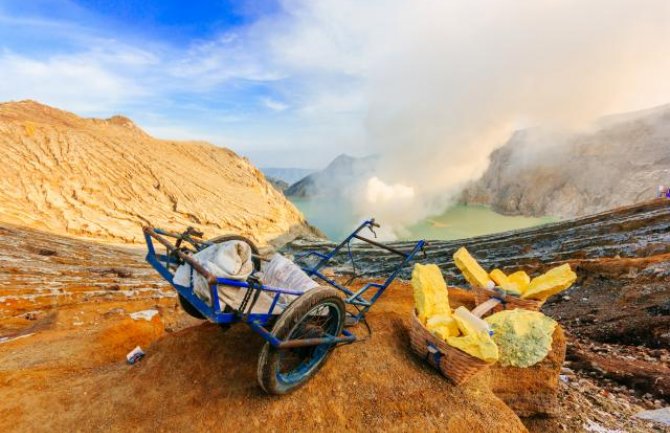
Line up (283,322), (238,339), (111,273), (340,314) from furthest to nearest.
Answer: (111,273)
(238,339)
(340,314)
(283,322)

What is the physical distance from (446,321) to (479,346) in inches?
21.2

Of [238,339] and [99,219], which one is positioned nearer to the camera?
[238,339]

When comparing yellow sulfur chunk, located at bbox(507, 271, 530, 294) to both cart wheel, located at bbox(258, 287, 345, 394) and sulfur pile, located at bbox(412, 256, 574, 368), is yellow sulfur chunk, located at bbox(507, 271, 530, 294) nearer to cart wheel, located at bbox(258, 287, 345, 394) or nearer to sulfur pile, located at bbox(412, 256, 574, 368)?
sulfur pile, located at bbox(412, 256, 574, 368)

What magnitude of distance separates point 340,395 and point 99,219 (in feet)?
92.3

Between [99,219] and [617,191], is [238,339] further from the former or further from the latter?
[617,191]

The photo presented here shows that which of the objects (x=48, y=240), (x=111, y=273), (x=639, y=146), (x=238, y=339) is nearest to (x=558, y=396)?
(x=238, y=339)

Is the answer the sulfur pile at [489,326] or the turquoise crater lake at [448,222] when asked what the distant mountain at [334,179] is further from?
the sulfur pile at [489,326]

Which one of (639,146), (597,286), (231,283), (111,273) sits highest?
(639,146)

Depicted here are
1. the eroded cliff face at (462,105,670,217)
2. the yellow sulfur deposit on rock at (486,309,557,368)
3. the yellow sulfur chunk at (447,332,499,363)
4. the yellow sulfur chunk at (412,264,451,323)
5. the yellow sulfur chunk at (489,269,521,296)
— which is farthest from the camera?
the eroded cliff face at (462,105,670,217)

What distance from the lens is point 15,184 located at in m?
23.6

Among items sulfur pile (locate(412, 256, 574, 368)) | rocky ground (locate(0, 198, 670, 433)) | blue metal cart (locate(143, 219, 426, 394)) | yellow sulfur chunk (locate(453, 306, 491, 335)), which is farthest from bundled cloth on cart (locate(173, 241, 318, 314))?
yellow sulfur chunk (locate(453, 306, 491, 335))

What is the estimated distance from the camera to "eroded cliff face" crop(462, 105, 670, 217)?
130 ft

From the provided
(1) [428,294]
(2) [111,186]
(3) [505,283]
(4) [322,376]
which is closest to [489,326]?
(1) [428,294]

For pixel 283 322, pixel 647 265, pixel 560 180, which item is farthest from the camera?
pixel 560 180
